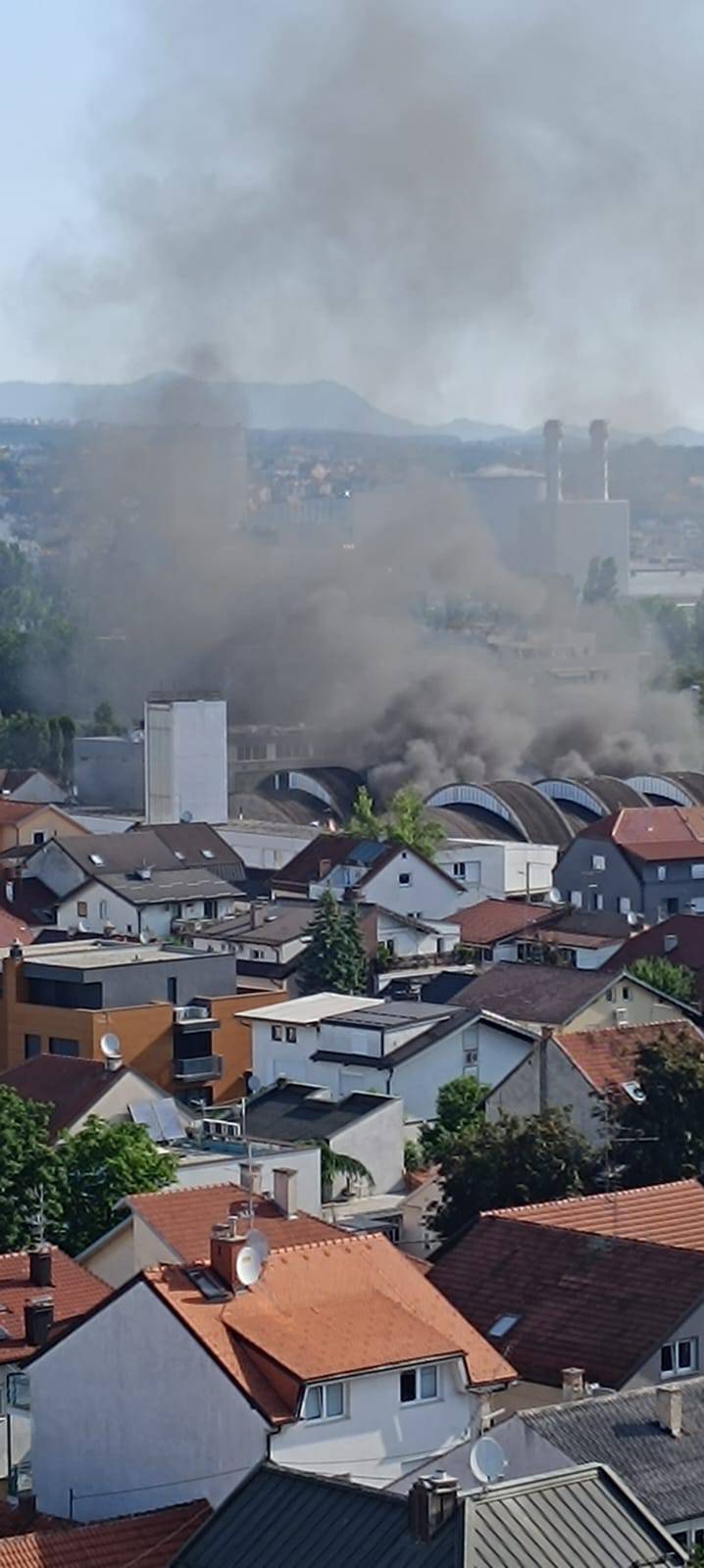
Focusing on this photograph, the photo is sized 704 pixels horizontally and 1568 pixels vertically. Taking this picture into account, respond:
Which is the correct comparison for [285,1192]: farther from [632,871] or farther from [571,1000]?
[632,871]

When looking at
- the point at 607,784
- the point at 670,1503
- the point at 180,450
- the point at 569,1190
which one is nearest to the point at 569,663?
the point at 180,450

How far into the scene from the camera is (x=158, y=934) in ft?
120

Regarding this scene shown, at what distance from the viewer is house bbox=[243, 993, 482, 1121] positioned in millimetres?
27094

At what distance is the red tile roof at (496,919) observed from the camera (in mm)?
36344

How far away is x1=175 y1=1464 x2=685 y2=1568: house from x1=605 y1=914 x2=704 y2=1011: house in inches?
809

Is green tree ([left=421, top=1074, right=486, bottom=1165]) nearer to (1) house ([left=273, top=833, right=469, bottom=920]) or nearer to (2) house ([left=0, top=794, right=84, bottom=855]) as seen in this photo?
(1) house ([left=273, top=833, right=469, bottom=920])

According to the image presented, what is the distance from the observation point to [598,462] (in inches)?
4582

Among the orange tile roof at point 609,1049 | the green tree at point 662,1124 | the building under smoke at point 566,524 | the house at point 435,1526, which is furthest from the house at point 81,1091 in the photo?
the building under smoke at point 566,524

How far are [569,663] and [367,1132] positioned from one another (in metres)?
45.1

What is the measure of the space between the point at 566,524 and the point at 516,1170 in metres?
98.3

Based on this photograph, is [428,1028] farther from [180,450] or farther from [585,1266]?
[180,450]

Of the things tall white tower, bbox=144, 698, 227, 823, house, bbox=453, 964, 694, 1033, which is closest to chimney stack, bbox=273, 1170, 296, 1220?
house, bbox=453, 964, 694, 1033

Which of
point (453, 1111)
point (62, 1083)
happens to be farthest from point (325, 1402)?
point (62, 1083)

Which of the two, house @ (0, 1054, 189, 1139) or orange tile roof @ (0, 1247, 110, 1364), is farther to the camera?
house @ (0, 1054, 189, 1139)
